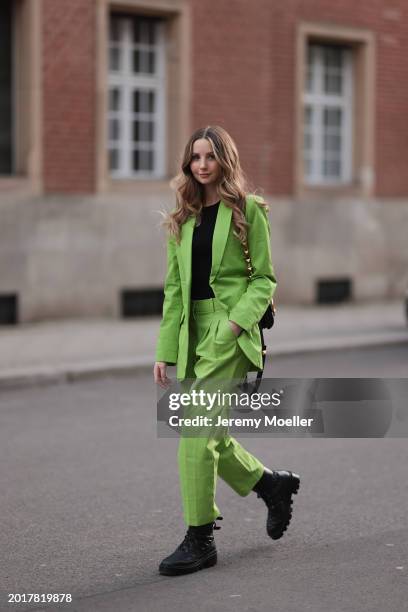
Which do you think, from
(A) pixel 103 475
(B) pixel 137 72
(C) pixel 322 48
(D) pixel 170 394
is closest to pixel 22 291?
(B) pixel 137 72

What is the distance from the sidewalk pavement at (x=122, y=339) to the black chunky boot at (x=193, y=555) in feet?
18.8

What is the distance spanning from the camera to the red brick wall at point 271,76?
17031mm

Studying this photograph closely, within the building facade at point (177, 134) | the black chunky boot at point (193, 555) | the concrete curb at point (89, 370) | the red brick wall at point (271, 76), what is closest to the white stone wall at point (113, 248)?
the building facade at point (177, 134)

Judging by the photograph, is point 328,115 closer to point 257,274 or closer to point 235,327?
point 257,274

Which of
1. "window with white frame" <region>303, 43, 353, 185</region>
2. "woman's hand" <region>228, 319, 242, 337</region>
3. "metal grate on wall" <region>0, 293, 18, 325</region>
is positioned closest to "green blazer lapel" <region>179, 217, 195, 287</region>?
"woman's hand" <region>228, 319, 242, 337</region>

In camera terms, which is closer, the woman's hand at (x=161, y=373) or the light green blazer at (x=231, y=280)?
the light green blazer at (x=231, y=280)

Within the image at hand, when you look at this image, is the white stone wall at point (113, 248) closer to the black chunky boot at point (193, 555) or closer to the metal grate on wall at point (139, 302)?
the metal grate on wall at point (139, 302)

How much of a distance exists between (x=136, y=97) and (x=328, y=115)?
372cm

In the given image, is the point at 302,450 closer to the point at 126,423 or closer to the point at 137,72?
the point at 126,423

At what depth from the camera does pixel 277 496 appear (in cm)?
553

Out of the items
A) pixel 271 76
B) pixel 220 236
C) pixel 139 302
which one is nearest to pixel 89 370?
pixel 139 302

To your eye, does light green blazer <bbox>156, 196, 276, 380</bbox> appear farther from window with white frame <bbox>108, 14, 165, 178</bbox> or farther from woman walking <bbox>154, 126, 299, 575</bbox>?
window with white frame <bbox>108, 14, 165, 178</bbox>

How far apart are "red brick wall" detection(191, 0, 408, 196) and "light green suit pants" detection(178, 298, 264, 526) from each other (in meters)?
12.0

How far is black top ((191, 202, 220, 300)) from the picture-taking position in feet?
17.0
